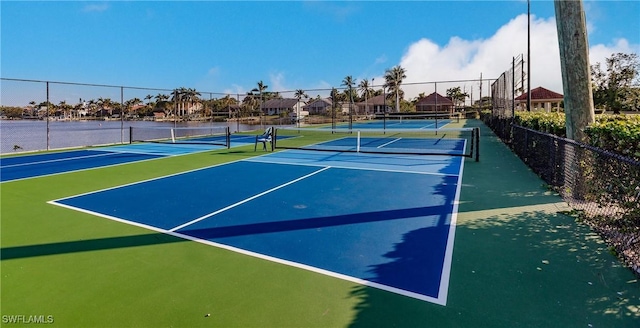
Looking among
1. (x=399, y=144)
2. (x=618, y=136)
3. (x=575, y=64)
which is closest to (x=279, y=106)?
(x=399, y=144)

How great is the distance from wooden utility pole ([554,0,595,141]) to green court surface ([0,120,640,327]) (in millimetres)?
1839

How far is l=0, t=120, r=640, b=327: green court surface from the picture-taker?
8.80ft

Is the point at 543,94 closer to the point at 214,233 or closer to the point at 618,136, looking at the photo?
the point at 618,136

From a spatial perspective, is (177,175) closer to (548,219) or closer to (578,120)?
(548,219)

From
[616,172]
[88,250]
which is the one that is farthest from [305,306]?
[616,172]

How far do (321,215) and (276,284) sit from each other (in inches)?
85.0

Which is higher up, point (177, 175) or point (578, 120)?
point (578, 120)

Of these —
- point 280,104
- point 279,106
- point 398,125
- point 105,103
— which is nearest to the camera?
point 105,103

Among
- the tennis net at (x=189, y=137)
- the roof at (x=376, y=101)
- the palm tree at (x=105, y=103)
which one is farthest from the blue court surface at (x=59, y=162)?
the roof at (x=376, y=101)

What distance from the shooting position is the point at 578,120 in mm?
5816

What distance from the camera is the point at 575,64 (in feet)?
18.6

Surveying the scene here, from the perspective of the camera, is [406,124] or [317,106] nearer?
[406,124]

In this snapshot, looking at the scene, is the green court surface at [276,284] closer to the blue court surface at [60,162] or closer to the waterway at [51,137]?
the blue court surface at [60,162]

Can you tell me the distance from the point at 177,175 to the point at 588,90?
861 cm
